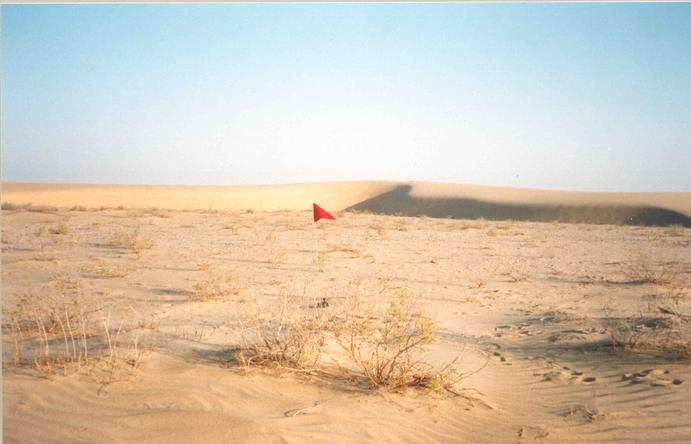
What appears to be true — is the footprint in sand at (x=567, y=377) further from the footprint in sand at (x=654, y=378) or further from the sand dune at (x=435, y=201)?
the sand dune at (x=435, y=201)

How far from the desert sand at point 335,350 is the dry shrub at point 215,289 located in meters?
Result: 0.04

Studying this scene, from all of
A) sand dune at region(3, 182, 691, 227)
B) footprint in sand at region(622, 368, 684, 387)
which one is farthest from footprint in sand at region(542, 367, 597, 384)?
sand dune at region(3, 182, 691, 227)

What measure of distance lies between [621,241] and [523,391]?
14510 mm

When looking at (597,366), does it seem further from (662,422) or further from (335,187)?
(335,187)

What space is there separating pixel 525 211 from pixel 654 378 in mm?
45985

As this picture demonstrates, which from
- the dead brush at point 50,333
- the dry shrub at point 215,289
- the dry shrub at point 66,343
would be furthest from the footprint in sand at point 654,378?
the dry shrub at point 215,289

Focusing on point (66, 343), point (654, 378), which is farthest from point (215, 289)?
point (654, 378)

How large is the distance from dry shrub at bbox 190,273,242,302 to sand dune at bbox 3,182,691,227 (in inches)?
1064

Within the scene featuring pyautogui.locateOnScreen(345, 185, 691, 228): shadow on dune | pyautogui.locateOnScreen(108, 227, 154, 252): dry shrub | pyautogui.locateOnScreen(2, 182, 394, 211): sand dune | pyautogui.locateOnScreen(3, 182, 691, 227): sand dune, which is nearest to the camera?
pyautogui.locateOnScreen(108, 227, 154, 252): dry shrub

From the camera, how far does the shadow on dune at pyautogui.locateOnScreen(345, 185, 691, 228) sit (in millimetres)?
40281

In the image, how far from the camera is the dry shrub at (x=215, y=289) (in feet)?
22.9

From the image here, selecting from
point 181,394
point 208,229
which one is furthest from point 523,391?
point 208,229

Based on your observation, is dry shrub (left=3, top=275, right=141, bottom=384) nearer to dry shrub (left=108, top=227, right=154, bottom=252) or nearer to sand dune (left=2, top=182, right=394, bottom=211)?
dry shrub (left=108, top=227, right=154, bottom=252)

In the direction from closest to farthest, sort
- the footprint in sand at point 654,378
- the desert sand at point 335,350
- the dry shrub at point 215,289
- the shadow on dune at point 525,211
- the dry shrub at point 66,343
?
1. the desert sand at point 335,350
2. the dry shrub at point 66,343
3. the footprint in sand at point 654,378
4. the dry shrub at point 215,289
5. the shadow on dune at point 525,211
